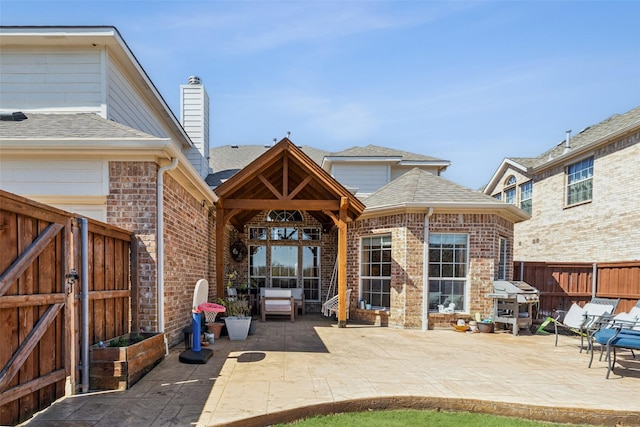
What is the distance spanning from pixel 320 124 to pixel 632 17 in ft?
26.1

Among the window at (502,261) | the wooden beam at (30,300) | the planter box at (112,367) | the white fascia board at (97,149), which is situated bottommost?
the planter box at (112,367)

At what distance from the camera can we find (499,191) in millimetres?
16906

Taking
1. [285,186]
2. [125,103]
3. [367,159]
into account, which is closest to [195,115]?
[125,103]

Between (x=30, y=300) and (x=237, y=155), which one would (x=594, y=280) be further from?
(x=237, y=155)

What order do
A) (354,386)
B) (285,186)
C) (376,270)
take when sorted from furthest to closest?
(376,270)
(285,186)
(354,386)

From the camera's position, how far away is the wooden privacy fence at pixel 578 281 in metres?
7.85

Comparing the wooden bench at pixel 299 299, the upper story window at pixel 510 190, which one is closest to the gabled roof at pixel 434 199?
A: the wooden bench at pixel 299 299

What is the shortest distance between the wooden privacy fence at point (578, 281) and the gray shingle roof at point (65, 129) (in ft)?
31.6

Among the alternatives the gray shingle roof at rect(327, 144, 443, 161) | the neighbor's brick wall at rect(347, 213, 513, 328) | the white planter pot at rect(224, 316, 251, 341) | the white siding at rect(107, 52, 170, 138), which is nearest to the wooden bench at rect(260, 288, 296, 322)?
the white planter pot at rect(224, 316, 251, 341)

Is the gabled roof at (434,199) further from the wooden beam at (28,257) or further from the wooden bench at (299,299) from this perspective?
the wooden beam at (28,257)

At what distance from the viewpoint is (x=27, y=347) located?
2926mm

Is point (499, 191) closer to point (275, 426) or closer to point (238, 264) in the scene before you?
point (238, 264)

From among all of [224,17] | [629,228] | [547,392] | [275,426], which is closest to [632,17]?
[629,228]

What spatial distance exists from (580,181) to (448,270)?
23.1ft
